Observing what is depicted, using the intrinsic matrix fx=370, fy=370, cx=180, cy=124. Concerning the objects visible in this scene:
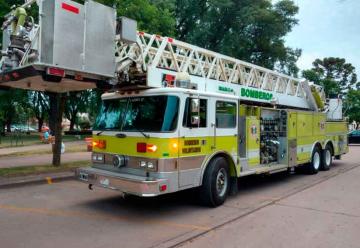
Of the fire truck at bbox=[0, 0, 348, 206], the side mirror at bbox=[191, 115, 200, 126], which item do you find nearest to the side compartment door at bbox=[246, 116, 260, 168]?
the fire truck at bbox=[0, 0, 348, 206]

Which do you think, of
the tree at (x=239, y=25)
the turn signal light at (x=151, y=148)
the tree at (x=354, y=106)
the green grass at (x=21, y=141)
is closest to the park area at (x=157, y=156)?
the turn signal light at (x=151, y=148)

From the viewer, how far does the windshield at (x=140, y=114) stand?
674cm

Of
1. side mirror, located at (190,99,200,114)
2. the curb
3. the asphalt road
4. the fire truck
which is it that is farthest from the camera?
the curb

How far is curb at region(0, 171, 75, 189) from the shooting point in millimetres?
9797

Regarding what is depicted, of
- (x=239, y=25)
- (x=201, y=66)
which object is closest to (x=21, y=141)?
(x=239, y=25)

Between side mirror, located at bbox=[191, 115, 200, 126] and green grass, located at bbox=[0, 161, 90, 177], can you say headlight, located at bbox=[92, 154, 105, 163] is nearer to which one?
side mirror, located at bbox=[191, 115, 200, 126]

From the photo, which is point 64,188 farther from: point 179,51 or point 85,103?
point 85,103

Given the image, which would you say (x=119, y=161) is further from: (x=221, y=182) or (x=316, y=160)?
(x=316, y=160)

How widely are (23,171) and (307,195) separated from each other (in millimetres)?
8097

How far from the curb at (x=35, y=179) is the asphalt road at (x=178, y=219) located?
318mm

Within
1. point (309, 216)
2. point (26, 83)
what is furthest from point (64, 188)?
point (309, 216)

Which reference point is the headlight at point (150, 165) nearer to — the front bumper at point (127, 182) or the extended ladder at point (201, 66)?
the front bumper at point (127, 182)

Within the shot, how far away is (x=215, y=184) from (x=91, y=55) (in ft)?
11.3

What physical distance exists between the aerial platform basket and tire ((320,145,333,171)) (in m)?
9.09
